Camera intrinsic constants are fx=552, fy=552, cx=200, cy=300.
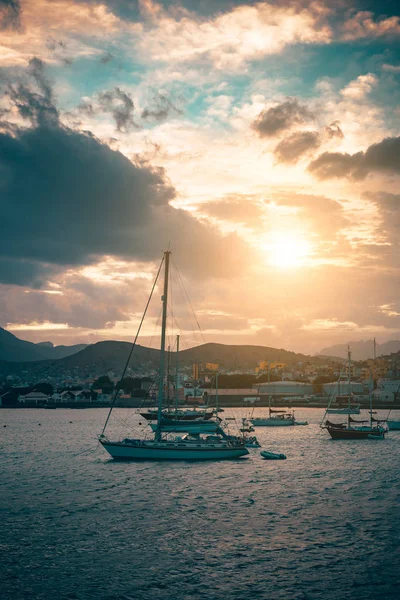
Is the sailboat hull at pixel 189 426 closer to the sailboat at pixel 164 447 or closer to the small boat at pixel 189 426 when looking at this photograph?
the small boat at pixel 189 426

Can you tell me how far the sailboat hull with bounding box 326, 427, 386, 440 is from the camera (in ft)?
295

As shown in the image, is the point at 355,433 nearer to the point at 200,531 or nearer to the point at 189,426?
the point at 189,426

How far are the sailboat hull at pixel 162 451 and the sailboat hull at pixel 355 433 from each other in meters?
36.4

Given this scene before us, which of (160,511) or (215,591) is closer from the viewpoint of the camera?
(215,591)

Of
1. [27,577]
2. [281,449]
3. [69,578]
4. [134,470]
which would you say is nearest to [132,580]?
[69,578]

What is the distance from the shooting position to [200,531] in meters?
32.6

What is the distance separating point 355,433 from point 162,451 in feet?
144

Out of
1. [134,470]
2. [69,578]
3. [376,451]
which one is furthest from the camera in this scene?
[376,451]

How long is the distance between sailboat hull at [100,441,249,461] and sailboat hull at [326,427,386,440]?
36.4 m

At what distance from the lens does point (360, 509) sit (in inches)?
1510

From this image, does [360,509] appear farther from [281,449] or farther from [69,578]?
[281,449]

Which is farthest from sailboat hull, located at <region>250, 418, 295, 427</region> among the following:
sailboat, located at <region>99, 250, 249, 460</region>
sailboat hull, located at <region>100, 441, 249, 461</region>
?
sailboat hull, located at <region>100, 441, 249, 461</region>

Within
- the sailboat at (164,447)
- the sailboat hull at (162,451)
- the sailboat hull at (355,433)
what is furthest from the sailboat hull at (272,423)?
the sailboat hull at (162,451)

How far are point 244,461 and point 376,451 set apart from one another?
22.0 metres
